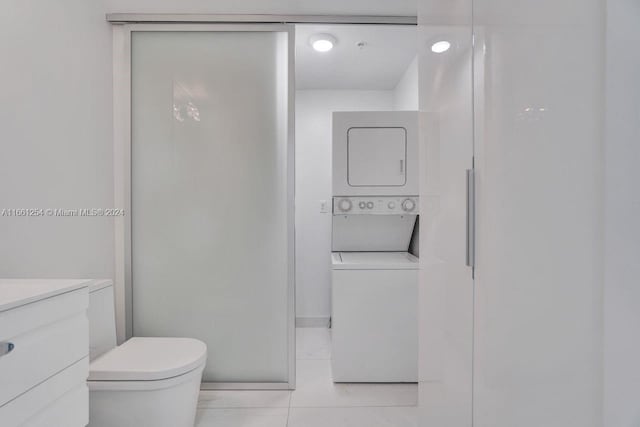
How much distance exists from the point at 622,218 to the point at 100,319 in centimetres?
221

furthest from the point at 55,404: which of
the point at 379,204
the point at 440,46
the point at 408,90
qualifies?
the point at 408,90

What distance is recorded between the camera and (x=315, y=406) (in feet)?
6.59

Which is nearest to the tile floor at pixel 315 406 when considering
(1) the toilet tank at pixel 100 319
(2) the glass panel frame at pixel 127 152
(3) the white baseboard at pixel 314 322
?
(2) the glass panel frame at pixel 127 152

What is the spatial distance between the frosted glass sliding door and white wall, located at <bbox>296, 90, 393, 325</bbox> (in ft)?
3.63

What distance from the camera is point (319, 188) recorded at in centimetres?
335

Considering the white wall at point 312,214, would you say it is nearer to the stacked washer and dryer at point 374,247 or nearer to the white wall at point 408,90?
the stacked washer and dryer at point 374,247

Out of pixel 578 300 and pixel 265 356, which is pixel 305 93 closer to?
pixel 265 356

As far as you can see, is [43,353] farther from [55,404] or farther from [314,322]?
[314,322]

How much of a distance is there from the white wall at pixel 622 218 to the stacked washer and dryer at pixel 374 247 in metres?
1.70

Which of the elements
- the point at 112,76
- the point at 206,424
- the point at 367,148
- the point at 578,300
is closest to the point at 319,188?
the point at 367,148

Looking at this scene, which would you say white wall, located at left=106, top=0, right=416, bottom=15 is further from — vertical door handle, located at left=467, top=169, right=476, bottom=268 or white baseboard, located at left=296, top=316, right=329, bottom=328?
white baseboard, located at left=296, top=316, right=329, bottom=328

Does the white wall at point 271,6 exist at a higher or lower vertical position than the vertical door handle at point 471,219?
higher

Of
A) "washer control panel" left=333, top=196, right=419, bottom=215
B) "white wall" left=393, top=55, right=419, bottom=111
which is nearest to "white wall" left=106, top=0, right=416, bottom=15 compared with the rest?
"white wall" left=393, top=55, right=419, bottom=111

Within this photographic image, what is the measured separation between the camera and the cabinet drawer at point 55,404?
0.93m
